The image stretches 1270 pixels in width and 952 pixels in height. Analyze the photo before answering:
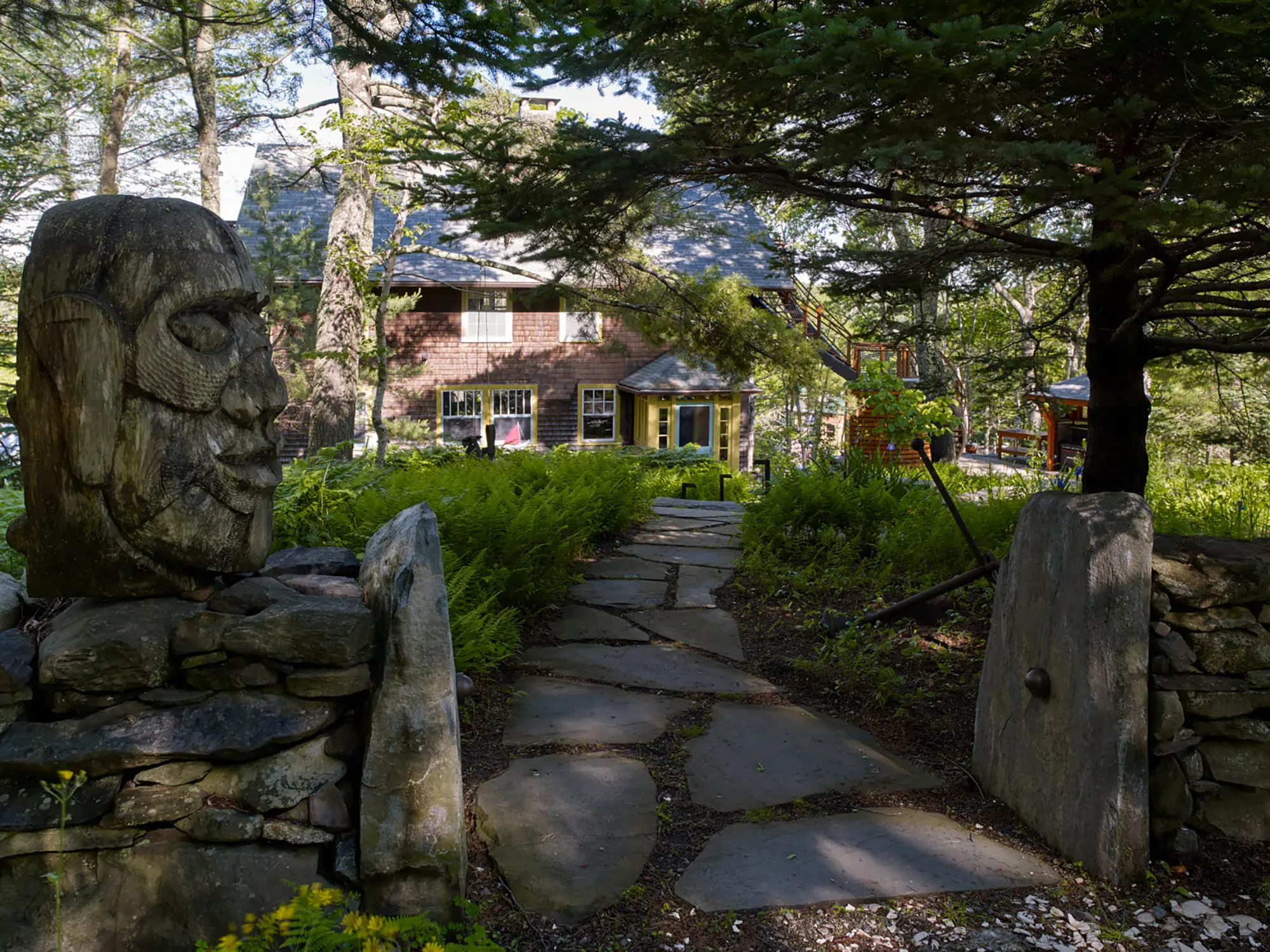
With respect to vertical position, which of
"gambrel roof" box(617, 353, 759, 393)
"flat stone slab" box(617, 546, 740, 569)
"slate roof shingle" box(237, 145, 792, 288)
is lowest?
"flat stone slab" box(617, 546, 740, 569)

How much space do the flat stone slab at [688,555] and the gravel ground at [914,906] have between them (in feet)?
11.2

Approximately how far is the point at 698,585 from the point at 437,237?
12.7m

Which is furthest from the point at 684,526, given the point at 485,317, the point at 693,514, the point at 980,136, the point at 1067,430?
the point at 1067,430

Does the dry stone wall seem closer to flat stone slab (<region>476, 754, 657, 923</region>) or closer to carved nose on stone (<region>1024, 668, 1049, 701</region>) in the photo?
flat stone slab (<region>476, 754, 657, 923</region>)

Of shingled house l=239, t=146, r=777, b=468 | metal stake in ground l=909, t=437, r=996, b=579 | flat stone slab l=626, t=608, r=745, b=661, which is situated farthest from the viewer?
shingled house l=239, t=146, r=777, b=468

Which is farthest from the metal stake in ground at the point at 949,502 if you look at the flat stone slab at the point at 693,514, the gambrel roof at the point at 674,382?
the gambrel roof at the point at 674,382

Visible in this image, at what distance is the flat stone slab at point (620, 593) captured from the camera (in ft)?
19.7

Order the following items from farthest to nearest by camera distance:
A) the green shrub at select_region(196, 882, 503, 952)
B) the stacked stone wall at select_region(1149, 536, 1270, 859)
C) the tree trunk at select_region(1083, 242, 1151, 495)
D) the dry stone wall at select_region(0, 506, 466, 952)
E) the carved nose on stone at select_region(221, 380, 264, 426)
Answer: the tree trunk at select_region(1083, 242, 1151, 495)
the stacked stone wall at select_region(1149, 536, 1270, 859)
the carved nose on stone at select_region(221, 380, 264, 426)
the dry stone wall at select_region(0, 506, 466, 952)
the green shrub at select_region(196, 882, 503, 952)

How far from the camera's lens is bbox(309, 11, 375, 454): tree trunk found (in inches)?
433

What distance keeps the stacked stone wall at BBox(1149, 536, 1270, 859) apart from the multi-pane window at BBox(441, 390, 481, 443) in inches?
703

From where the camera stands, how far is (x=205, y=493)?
250cm

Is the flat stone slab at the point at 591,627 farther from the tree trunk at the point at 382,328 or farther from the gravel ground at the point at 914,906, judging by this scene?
the tree trunk at the point at 382,328

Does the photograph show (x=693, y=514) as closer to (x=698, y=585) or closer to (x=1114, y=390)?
(x=698, y=585)

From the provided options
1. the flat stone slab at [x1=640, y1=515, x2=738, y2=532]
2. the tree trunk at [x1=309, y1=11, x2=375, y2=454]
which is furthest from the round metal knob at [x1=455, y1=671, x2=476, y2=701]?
the tree trunk at [x1=309, y1=11, x2=375, y2=454]
